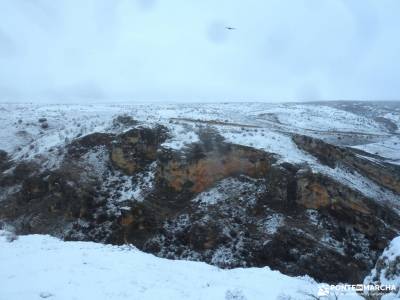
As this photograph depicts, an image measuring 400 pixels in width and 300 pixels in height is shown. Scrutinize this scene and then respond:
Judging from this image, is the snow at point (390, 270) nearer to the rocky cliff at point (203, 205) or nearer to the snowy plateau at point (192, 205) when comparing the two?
the snowy plateau at point (192, 205)

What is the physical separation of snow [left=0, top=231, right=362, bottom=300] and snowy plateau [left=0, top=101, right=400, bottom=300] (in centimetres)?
8

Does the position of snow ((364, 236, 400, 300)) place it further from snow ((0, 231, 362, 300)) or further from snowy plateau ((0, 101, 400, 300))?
snowy plateau ((0, 101, 400, 300))

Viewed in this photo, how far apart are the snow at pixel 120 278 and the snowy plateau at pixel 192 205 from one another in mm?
76

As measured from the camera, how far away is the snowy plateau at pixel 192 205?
1284 centimetres

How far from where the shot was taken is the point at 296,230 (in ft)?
61.0

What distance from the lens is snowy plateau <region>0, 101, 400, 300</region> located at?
1284 cm

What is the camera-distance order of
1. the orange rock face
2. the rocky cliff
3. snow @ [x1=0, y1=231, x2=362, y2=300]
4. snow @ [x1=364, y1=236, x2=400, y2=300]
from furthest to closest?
the orange rock face → the rocky cliff → snow @ [x1=0, y1=231, x2=362, y2=300] → snow @ [x1=364, y1=236, x2=400, y2=300]

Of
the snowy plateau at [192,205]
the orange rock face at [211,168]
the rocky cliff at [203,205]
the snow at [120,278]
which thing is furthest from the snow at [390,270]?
the orange rock face at [211,168]

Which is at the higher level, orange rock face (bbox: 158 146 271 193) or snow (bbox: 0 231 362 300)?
orange rock face (bbox: 158 146 271 193)

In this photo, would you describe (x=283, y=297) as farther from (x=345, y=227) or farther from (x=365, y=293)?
(x=345, y=227)

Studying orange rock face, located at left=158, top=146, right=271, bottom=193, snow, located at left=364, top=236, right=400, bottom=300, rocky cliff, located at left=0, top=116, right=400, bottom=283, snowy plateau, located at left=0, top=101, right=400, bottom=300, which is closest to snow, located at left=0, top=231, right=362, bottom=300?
snowy plateau, located at left=0, top=101, right=400, bottom=300

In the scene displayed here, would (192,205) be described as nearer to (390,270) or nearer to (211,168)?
(211,168)

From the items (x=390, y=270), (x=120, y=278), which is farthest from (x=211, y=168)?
(x=390, y=270)

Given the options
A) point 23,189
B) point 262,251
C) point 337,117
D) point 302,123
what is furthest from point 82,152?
point 337,117
